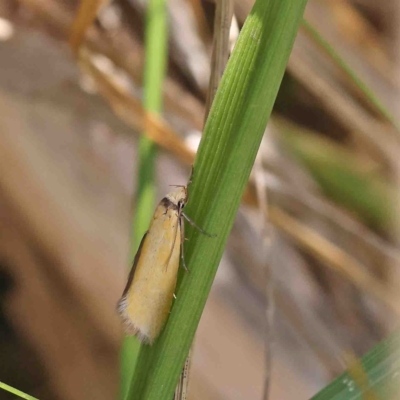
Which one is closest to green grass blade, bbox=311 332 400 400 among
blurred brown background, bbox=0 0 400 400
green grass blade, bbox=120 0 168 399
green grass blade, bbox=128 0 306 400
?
green grass blade, bbox=128 0 306 400

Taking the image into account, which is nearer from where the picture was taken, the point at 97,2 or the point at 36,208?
the point at 97,2

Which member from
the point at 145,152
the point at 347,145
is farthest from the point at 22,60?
the point at 347,145

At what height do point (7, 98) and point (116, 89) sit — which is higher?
point (7, 98)

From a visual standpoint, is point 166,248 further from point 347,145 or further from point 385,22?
point 385,22

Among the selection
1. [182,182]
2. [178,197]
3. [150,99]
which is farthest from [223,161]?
[182,182]

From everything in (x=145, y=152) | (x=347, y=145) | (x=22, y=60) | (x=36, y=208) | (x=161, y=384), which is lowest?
(x=161, y=384)

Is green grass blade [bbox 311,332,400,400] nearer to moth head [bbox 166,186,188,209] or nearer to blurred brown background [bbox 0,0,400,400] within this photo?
moth head [bbox 166,186,188,209]

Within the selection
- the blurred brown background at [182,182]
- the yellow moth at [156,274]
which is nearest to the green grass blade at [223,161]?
the yellow moth at [156,274]
